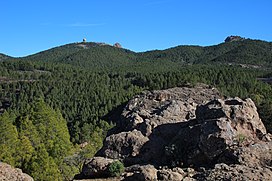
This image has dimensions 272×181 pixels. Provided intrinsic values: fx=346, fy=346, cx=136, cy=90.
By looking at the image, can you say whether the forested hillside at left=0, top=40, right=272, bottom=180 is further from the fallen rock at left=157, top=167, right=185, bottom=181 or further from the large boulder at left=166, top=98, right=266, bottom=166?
the fallen rock at left=157, top=167, right=185, bottom=181

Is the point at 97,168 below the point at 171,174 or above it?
below

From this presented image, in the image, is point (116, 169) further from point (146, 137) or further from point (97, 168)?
point (146, 137)

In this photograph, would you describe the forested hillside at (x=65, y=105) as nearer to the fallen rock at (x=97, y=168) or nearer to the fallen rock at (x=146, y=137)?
the fallen rock at (x=146, y=137)

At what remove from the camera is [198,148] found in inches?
760

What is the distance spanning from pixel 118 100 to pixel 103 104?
4917 mm

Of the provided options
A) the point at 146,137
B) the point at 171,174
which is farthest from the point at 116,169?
the point at 171,174

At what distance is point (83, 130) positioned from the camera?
7706cm

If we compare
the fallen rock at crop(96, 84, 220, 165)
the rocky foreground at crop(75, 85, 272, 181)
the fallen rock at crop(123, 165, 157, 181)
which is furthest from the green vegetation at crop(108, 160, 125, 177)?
the fallen rock at crop(96, 84, 220, 165)

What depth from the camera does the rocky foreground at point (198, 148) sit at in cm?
1714

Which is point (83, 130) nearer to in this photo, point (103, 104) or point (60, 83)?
point (103, 104)

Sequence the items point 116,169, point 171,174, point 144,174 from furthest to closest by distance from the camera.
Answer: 1. point 116,169
2. point 144,174
3. point 171,174

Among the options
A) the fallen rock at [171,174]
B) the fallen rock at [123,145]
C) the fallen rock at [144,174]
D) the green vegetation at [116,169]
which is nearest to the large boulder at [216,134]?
the fallen rock at [171,174]

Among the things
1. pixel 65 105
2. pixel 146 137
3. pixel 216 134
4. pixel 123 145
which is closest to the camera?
pixel 216 134

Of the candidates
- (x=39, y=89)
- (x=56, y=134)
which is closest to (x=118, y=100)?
(x=39, y=89)
